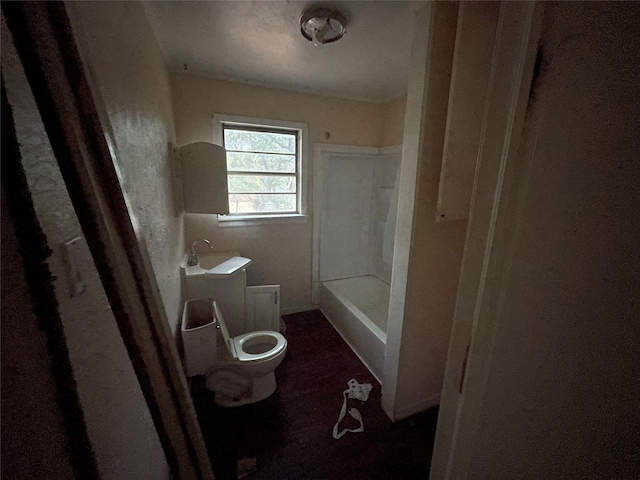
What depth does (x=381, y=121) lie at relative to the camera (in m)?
2.65

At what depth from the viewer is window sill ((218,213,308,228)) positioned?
2301 mm

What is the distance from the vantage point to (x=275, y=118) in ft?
7.55

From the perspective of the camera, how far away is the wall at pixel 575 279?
0.37 meters

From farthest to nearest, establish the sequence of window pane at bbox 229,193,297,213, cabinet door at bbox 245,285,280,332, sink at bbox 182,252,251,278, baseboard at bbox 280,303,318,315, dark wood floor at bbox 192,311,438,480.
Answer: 1. baseboard at bbox 280,303,318,315
2. window pane at bbox 229,193,297,213
3. cabinet door at bbox 245,285,280,332
4. sink at bbox 182,252,251,278
5. dark wood floor at bbox 192,311,438,480

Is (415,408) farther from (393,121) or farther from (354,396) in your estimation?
(393,121)

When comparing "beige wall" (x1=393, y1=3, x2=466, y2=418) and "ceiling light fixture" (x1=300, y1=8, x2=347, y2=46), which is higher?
"ceiling light fixture" (x1=300, y1=8, x2=347, y2=46)

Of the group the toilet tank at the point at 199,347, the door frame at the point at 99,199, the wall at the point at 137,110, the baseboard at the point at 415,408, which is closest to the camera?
the door frame at the point at 99,199

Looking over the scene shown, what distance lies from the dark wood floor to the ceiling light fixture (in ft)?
7.53

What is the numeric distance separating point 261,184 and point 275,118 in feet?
2.14

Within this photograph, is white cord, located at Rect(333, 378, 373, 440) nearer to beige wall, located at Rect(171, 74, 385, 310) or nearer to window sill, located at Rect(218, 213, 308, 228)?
beige wall, located at Rect(171, 74, 385, 310)

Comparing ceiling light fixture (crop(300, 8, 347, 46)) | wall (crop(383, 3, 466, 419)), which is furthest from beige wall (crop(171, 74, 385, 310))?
wall (crop(383, 3, 466, 419))

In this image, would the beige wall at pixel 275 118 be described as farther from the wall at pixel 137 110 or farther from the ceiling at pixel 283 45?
the wall at pixel 137 110

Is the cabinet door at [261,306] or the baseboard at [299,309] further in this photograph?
the baseboard at [299,309]

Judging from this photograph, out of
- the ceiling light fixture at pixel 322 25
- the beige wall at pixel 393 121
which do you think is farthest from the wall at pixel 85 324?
the beige wall at pixel 393 121
